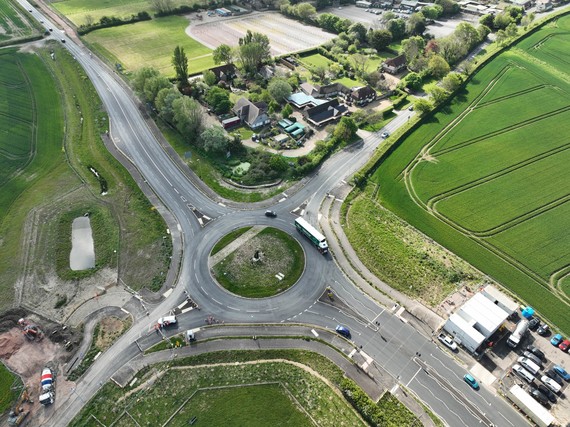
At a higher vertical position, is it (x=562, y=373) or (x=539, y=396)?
(x=562, y=373)

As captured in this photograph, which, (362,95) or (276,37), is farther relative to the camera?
(276,37)

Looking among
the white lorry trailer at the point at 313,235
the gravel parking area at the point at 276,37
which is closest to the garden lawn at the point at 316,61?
the gravel parking area at the point at 276,37

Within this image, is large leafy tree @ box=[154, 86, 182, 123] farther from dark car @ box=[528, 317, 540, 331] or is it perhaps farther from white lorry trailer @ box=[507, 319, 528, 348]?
dark car @ box=[528, 317, 540, 331]

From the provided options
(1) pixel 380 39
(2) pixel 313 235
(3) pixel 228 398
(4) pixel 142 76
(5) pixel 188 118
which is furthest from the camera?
(1) pixel 380 39

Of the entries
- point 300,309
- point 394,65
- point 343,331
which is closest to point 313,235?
point 300,309

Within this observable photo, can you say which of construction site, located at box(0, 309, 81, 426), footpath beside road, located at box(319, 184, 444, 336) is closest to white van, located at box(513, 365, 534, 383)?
footpath beside road, located at box(319, 184, 444, 336)

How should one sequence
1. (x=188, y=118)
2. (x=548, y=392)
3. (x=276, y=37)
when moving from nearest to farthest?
(x=548, y=392), (x=188, y=118), (x=276, y=37)

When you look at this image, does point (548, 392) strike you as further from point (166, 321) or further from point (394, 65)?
point (394, 65)

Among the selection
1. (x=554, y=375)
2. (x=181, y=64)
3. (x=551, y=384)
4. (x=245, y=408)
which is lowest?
(x=245, y=408)
